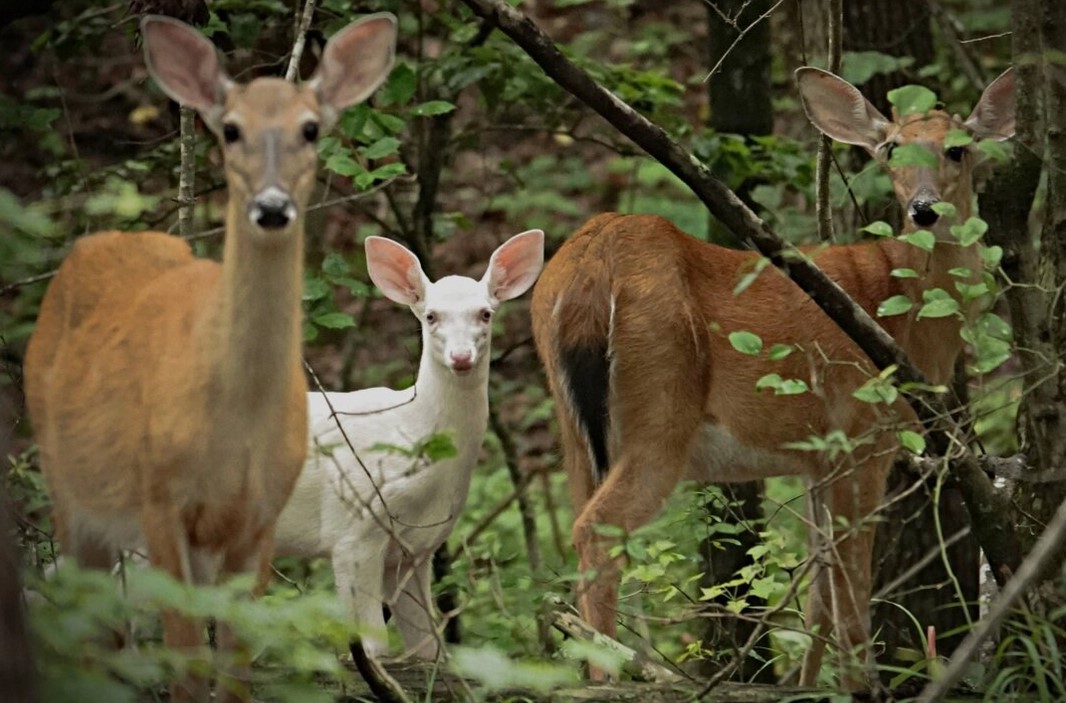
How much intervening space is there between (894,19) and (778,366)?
291 cm

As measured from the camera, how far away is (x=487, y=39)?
8.02 metres

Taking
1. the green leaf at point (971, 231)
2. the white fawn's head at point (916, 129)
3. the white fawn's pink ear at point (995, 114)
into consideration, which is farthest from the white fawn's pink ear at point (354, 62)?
the white fawn's pink ear at point (995, 114)

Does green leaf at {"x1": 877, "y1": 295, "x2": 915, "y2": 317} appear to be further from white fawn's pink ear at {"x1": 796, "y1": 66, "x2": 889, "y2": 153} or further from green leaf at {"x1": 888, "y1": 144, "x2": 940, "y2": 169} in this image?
white fawn's pink ear at {"x1": 796, "y1": 66, "x2": 889, "y2": 153}

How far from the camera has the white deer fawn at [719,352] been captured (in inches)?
262

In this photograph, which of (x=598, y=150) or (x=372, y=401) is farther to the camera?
(x=598, y=150)

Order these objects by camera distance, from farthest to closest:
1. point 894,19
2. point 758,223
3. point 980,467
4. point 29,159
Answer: point 29,159, point 894,19, point 980,467, point 758,223

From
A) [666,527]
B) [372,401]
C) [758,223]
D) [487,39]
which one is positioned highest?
[487,39]

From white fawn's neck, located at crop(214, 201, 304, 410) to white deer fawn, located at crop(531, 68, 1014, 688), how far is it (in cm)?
260

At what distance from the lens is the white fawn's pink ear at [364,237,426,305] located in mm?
6488

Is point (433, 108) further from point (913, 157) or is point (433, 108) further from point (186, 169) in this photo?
point (913, 157)

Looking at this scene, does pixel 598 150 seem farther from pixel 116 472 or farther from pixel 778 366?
pixel 116 472

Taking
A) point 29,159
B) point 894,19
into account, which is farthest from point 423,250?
point 29,159

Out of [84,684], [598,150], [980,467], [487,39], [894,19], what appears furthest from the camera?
[598,150]

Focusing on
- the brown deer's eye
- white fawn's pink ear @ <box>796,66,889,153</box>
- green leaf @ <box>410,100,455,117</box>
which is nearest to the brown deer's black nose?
white fawn's pink ear @ <box>796,66,889,153</box>
